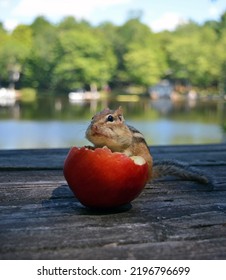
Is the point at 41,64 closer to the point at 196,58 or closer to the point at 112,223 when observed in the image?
the point at 196,58

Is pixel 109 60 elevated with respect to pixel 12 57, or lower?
lower

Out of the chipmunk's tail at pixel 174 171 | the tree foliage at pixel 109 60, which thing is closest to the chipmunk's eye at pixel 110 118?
the chipmunk's tail at pixel 174 171

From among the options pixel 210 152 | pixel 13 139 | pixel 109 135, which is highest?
pixel 109 135

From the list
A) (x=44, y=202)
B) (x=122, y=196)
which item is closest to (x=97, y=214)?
(x=122, y=196)

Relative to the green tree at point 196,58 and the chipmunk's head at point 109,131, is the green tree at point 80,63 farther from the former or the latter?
the chipmunk's head at point 109,131

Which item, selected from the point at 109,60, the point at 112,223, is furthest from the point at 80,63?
the point at 112,223

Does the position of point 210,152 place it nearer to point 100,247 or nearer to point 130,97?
point 100,247
